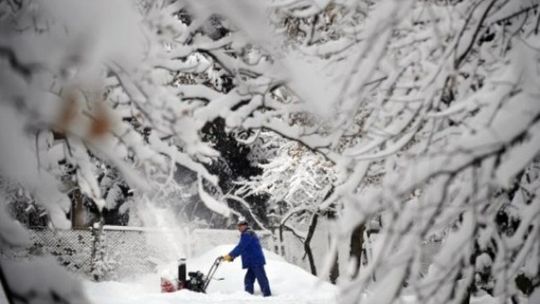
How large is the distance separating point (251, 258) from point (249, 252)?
12cm

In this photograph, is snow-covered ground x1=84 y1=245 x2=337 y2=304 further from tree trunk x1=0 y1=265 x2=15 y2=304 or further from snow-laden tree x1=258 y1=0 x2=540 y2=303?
tree trunk x1=0 y1=265 x2=15 y2=304

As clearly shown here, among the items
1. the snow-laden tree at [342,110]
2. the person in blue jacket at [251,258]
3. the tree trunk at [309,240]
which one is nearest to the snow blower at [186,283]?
the person in blue jacket at [251,258]

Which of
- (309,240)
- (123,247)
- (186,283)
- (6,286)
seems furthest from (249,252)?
(6,286)

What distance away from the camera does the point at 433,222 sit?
2.71 metres

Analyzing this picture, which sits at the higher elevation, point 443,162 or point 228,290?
point 443,162

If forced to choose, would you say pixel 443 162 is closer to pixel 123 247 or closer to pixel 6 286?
pixel 6 286

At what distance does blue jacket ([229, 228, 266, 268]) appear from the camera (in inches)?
426

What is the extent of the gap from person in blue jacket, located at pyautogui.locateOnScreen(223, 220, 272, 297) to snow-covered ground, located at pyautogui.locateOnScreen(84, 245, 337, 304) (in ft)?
1.14

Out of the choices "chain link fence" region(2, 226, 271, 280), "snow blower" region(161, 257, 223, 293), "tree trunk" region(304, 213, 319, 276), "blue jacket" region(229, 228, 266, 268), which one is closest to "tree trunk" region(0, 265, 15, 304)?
"snow blower" region(161, 257, 223, 293)

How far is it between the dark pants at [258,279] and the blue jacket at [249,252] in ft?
0.38

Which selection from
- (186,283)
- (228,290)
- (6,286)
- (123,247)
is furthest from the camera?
(123,247)

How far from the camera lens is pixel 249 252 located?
35.8 feet

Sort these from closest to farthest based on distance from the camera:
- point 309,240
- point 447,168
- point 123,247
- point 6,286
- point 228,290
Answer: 1. point 6,286
2. point 447,168
3. point 228,290
4. point 123,247
5. point 309,240

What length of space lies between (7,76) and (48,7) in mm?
274
